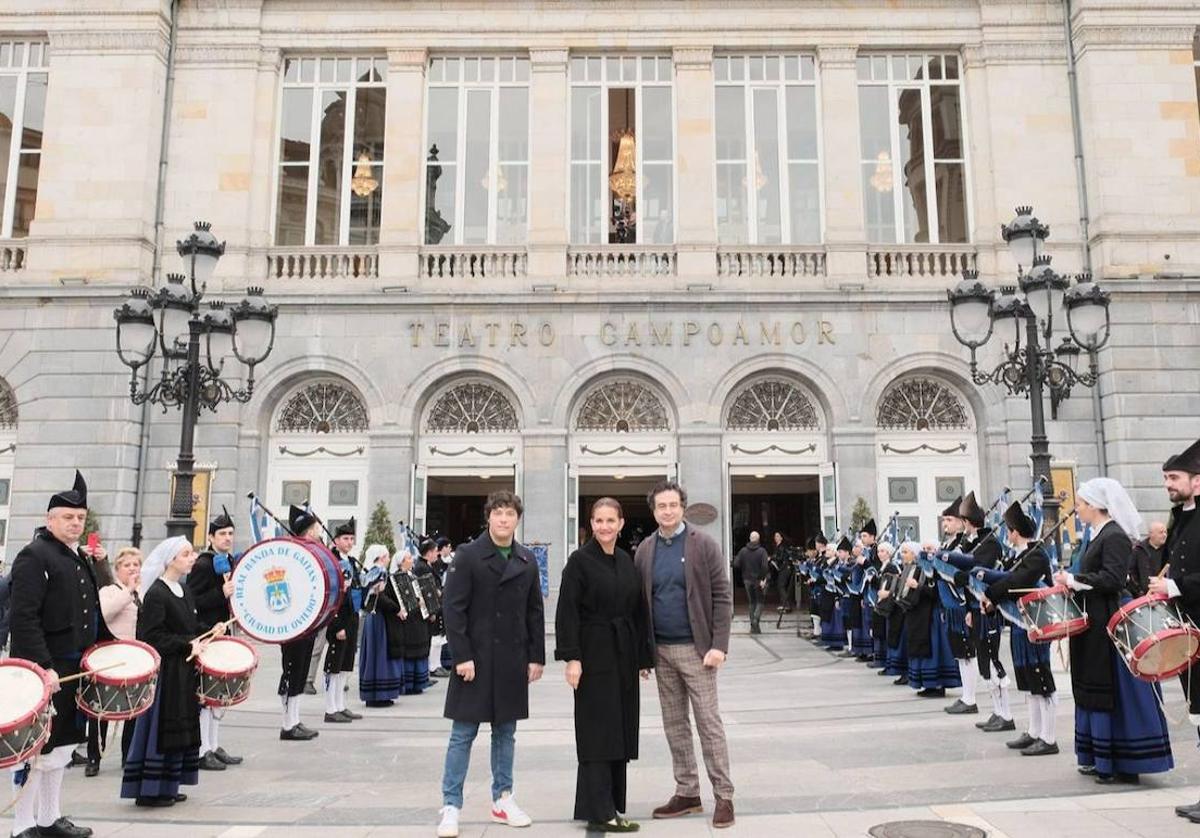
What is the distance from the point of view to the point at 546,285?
65.2 feet

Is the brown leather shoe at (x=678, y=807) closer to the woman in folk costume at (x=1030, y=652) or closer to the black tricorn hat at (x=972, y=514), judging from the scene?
the woman in folk costume at (x=1030, y=652)

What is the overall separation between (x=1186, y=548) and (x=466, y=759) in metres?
4.92

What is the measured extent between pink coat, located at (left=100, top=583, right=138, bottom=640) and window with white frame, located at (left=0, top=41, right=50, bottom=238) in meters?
15.8

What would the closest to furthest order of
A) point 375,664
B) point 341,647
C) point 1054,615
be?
1. point 1054,615
2. point 341,647
3. point 375,664

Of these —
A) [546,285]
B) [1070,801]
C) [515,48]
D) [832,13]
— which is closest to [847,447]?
[546,285]

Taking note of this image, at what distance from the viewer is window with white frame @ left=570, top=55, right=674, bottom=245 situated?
68.1 ft

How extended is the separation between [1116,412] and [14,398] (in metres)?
22.7

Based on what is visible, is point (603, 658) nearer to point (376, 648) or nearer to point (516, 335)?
point (376, 648)

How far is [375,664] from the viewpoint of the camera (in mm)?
11492

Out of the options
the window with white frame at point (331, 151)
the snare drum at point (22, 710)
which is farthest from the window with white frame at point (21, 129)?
the snare drum at point (22, 710)

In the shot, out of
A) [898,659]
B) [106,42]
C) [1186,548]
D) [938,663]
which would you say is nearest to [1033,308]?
[938,663]

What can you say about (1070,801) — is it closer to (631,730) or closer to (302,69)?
(631,730)

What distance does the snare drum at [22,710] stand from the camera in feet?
16.9

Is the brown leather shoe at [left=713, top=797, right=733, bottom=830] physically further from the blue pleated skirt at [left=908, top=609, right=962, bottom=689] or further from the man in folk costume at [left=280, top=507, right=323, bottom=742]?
the blue pleated skirt at [left=908, top=609, right=962, bottom=689]
